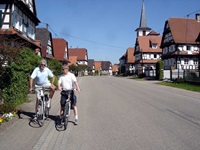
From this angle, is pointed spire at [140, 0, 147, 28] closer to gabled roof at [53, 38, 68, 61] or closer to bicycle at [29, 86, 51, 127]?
gabled roof at [53, 38, 68, 61]

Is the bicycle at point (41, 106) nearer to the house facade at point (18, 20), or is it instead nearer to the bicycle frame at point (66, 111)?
the bicycle frame at point (66, 111)

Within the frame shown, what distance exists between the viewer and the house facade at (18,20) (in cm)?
2077

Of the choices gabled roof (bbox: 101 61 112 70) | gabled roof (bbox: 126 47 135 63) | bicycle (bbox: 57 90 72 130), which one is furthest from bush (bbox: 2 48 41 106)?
gabled roof (bbox: 101 61 112 70)

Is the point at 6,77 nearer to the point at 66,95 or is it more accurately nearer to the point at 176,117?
the point at 66,95

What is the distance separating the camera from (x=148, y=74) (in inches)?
2064

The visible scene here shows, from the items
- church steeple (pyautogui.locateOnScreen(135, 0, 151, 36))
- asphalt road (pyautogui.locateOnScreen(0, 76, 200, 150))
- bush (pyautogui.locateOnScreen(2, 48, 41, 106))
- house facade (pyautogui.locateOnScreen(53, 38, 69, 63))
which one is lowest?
asphalt road (pyautogui.locateOnScreen(0, 76, 200, 150))

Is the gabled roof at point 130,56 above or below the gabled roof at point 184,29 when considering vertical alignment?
below

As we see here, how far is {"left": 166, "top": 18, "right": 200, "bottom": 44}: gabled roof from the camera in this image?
48344 millimetres

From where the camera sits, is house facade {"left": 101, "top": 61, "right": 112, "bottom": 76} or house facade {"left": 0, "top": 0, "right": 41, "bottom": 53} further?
house facade {"left": 101, "top": 61, "right": 112, "bottom": 76}

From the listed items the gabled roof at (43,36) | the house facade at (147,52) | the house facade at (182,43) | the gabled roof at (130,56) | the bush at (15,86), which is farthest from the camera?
the gabled roof at (130,56)

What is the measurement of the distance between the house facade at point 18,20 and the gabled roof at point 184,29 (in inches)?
1118

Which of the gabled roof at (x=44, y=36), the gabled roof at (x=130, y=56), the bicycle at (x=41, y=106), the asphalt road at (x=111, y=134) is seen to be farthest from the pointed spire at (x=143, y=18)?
the bicycle at (x=41, y=106)

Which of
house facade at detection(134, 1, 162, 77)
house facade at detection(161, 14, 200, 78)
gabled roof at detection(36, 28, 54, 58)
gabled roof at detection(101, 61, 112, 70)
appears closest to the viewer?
gabled roof at detection(36, 28, 54, 58)

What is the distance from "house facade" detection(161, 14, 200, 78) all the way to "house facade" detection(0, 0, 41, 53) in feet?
90.4
